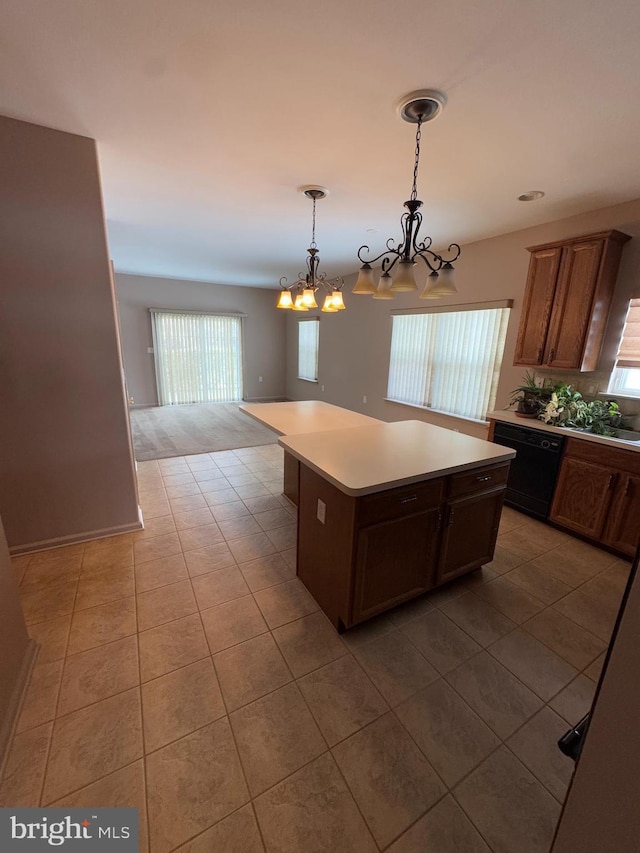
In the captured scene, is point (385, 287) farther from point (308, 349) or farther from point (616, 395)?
point (308, 349)

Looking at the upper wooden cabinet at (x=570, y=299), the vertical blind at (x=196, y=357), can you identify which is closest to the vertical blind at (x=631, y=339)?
the upper wooden cabinet at (x=570, y=299)

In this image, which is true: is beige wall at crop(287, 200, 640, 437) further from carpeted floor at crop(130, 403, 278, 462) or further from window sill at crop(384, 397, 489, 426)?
carpeted floor at crop(130, 403, 278, 462)

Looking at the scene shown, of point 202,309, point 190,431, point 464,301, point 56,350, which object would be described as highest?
point 202,309

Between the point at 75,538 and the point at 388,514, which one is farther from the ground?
the point at 388,514

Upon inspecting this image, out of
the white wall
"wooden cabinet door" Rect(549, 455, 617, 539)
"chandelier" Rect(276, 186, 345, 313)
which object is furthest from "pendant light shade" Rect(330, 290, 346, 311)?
the white wall

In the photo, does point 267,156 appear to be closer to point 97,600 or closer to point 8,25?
point 8,25

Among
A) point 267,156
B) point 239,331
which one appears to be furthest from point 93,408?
point 239,331

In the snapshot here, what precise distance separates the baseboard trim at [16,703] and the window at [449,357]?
Answer: 164 inches

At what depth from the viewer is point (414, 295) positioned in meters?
4.50

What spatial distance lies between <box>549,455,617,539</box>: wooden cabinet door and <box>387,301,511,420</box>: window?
4.11 ft

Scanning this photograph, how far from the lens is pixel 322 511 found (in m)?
1.78

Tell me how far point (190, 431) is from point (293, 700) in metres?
4.55

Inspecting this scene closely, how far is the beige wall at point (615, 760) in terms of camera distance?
0.57m

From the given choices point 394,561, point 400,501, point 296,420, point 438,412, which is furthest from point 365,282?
point 438,412
